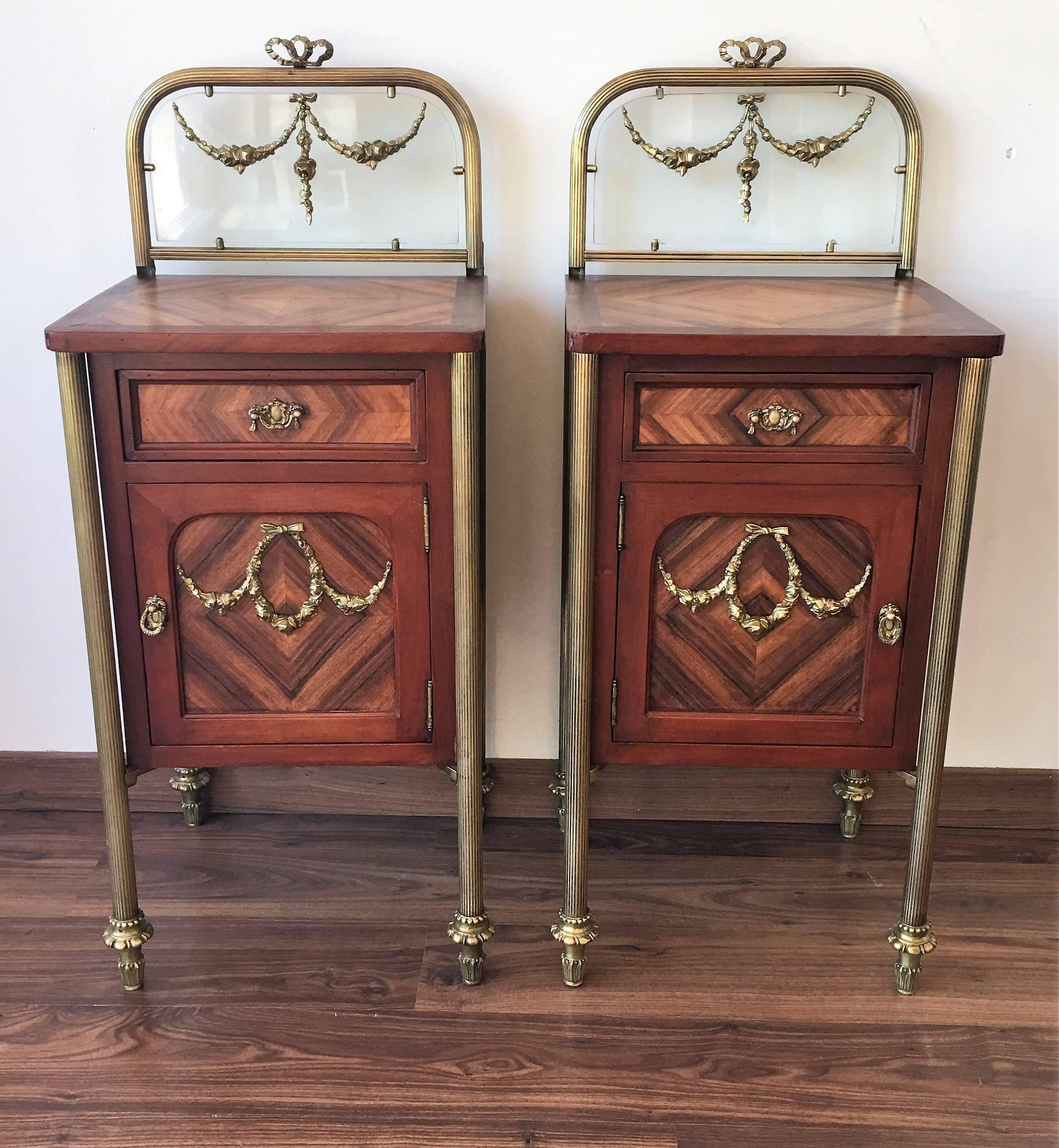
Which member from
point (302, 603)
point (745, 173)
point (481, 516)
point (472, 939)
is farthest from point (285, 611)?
point (745, 173)

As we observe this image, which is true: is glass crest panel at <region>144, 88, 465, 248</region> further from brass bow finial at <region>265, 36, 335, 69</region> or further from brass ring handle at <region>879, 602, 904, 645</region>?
brass ring handle at <region>879, 602, 904, 645</region>

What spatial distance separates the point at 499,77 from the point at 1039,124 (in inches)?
30.4

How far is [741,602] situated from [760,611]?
0.03m

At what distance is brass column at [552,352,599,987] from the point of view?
Answer: 1.49 meters

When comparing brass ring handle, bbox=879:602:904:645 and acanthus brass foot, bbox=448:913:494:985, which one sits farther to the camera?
acanthus brass foot, bbox=448:913:494:985

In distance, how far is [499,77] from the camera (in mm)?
1758

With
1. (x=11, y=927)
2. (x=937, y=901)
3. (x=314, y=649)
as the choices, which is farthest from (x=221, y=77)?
(x=937, y=901)

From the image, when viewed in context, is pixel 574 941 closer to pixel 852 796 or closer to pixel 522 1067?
pixel 522 1067

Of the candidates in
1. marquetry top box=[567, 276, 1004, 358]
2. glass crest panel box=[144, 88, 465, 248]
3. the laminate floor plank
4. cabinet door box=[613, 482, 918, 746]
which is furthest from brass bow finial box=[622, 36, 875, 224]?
the laminate floor plank

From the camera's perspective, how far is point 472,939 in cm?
168

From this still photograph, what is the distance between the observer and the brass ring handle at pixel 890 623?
156 centimetres

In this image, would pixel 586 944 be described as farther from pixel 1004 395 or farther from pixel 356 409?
pixel 1004 395

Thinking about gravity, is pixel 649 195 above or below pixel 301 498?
above

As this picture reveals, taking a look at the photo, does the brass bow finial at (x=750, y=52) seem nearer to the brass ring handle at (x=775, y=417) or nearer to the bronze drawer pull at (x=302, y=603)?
the brass ring handle at (x=775, y=417)
